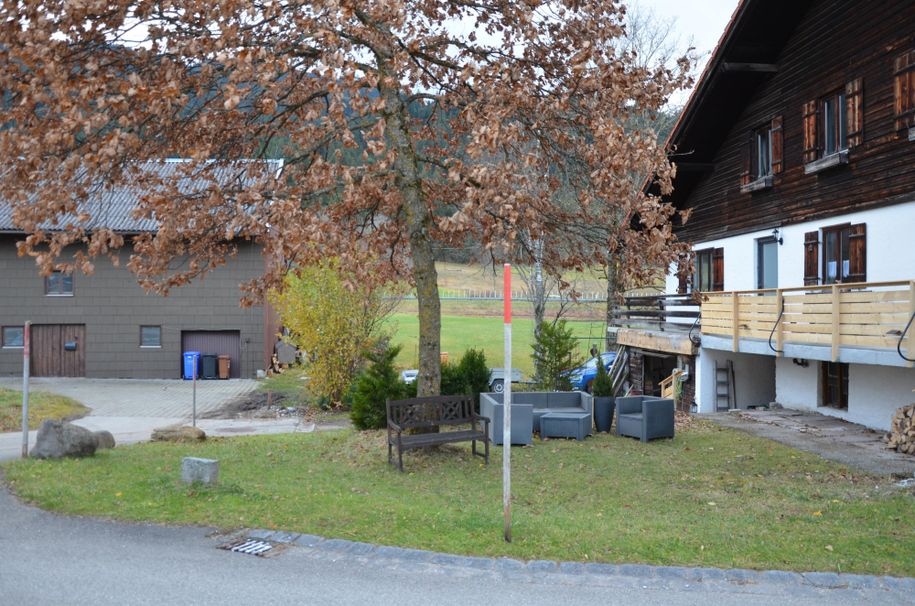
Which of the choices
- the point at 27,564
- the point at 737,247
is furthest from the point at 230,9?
the point at 737,247

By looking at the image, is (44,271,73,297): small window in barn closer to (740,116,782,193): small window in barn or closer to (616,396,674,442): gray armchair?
(616,396,674,442): gray armchair

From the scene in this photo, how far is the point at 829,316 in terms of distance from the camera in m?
14.5

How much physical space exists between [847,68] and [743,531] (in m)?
12.2

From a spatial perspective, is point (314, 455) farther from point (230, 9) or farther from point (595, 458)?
point (230, 9)

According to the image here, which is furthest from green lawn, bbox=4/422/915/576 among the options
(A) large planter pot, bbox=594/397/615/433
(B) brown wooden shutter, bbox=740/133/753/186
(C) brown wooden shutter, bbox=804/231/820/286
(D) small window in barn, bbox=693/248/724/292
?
(D) small window in barn, bbox=693/248/724/292

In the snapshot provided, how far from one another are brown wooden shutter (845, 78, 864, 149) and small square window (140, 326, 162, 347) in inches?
1051

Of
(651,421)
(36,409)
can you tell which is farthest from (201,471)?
(36,409)

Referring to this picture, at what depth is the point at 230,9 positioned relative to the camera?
31.2ft

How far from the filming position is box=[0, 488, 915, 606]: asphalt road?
607 cm

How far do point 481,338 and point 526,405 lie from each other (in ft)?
105

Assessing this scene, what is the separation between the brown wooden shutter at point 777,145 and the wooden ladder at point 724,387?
5.07 metres

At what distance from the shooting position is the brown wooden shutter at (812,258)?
17.8 meters

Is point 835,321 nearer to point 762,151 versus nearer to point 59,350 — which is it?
point 762,151

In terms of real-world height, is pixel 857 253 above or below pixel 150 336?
above
